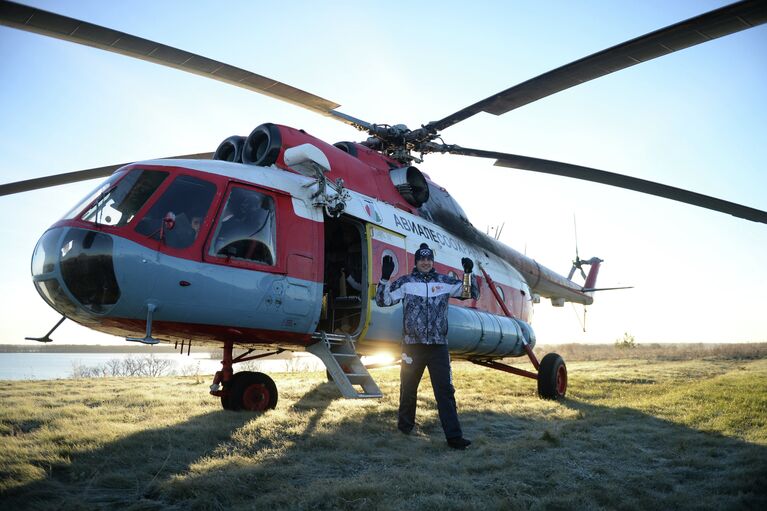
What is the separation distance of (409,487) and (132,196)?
414cm

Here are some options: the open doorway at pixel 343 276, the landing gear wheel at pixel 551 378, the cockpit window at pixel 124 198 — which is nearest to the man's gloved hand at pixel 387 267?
the open doorway at pixel 343 276

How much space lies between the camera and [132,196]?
219 inches

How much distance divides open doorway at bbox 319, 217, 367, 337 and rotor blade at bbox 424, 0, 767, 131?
2789mm

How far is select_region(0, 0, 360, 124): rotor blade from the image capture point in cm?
486

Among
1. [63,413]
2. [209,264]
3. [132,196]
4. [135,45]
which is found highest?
[135,45]

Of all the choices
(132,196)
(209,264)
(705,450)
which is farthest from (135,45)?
(705,450)

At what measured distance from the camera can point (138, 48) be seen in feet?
18.8

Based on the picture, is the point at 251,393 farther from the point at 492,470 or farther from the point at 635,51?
the point at 635,51

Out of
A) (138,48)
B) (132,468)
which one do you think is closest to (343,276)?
(138,48)

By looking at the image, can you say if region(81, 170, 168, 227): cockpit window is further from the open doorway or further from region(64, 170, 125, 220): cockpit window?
the open doorway

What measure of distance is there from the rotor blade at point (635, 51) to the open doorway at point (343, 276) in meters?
2.79

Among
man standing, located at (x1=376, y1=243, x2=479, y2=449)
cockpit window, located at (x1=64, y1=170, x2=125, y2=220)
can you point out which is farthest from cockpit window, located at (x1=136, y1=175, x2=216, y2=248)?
man standing, located at (x1=376, y1=243, x2=479, y2=449)

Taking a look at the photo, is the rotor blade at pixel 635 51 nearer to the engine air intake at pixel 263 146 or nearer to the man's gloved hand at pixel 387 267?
the man's gloved hand at pixel 387 267

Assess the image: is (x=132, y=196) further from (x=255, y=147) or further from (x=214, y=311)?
(x=255, y=147)
